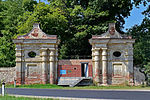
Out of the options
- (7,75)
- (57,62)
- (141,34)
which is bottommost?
(7,75)

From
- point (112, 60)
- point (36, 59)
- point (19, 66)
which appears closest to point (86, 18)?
point (112, 60)

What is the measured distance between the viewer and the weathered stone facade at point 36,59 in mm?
26625

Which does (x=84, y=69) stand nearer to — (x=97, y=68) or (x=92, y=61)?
(x=92, y=61)

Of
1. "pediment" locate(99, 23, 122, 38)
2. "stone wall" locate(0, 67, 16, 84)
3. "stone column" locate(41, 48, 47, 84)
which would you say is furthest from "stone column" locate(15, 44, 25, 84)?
"pediment" locate(99, 23, 122, 38)

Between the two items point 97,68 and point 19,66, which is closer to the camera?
point 97,68

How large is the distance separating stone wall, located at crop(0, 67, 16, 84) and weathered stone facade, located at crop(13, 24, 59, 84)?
216 centimetres

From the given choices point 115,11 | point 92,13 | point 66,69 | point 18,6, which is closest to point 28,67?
point 66,69

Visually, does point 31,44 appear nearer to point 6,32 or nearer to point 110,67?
point 110,67

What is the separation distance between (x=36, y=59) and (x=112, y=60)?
8.33m

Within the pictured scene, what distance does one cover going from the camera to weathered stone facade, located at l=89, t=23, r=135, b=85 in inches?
1029

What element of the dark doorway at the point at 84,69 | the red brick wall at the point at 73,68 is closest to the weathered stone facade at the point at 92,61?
the red brick wall at the point at 73,68

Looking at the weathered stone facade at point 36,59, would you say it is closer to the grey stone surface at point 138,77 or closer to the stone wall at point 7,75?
the stone wall at point 7,75

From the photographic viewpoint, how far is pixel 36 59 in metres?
26.8

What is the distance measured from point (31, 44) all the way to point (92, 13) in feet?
40.4
